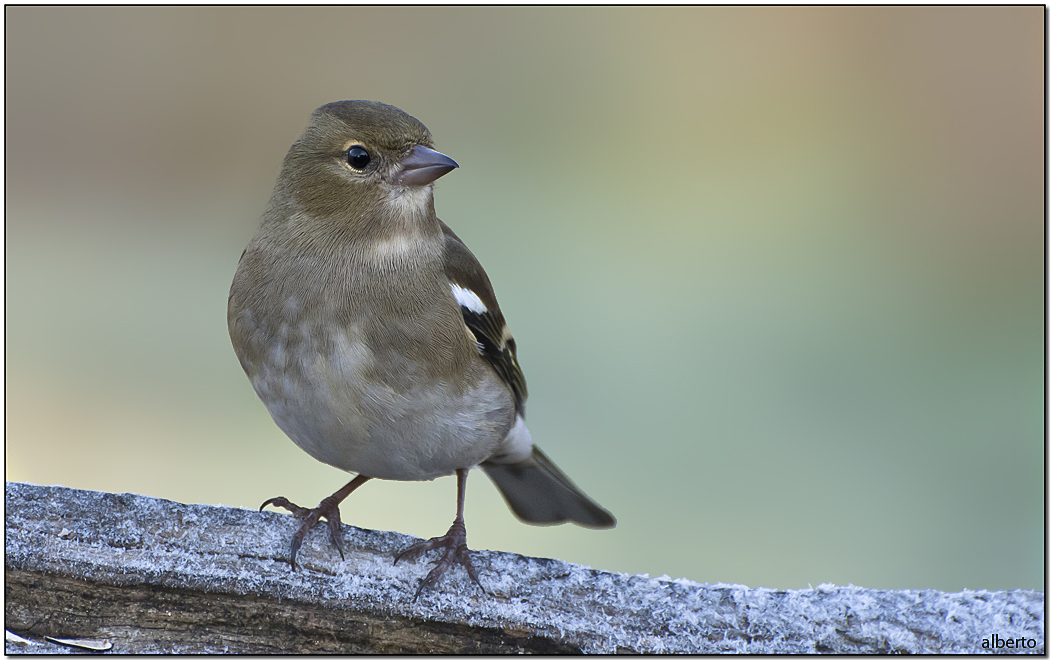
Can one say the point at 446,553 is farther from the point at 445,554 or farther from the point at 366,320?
the point at 366,320

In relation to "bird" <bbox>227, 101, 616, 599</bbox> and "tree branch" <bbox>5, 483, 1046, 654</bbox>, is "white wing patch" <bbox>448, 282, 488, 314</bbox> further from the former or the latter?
"tree branch" <bbox>5, 483, 1046, 654</bbox>

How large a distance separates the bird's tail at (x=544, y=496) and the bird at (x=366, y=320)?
59 cm

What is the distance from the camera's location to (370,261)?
125 inches

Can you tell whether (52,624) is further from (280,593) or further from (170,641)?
(280,593)

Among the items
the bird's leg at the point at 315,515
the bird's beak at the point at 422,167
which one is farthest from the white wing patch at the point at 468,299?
the bird's leg at the point at 315,515

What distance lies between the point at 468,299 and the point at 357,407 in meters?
0.68

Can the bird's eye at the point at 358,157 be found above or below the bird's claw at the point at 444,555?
above

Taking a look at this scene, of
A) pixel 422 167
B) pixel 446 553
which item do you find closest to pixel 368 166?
pixel 422 167

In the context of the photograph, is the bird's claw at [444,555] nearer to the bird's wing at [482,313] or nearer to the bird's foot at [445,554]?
the bird's foot at [445,554]

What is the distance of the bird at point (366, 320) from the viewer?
3.05 m

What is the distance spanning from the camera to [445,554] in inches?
124

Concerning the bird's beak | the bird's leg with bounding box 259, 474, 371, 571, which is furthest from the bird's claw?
the bird's beak

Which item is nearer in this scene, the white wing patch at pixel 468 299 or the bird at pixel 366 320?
the bird at pixel 366 320

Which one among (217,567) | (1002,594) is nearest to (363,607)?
(217,567)
